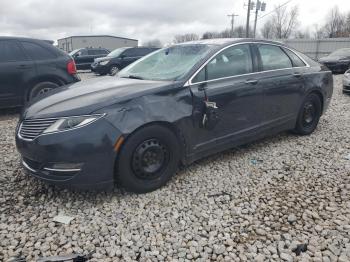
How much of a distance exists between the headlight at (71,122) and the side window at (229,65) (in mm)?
1218

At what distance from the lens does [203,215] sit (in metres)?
2.86

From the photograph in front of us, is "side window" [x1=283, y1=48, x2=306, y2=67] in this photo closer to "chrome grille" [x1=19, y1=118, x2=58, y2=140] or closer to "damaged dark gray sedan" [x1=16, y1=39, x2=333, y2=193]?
"damaged dark gray sedan" [x1=16, y1=39, x2=333, y2=193]

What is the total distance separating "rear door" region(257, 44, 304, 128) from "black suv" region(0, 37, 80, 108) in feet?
14.3

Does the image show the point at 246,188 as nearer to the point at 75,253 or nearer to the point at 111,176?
the point at 111,176

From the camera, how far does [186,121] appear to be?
3281mm

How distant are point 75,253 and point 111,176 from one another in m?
0.76

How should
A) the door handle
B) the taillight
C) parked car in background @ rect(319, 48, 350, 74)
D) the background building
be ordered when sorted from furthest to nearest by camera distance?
the background building → parked car in background @ rect(319, 48, 350, 74) → the taillight → the door handle

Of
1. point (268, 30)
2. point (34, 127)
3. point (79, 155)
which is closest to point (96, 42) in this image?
point (268, 30)

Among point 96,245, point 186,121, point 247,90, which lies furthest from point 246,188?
point 96,245

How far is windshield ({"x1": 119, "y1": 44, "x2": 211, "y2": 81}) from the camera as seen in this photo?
354 cm

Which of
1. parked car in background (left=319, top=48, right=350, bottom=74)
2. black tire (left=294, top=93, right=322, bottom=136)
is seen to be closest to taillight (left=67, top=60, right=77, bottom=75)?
black tire (left=294, top=93, right=322, bottom=136)

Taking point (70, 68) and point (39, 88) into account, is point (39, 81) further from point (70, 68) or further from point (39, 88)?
point (70, 68)

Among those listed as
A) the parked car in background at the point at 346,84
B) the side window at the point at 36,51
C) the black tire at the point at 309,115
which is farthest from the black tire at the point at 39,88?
the parked car in background at the point at 346,84

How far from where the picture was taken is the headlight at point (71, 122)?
9.07ft
